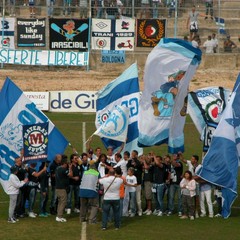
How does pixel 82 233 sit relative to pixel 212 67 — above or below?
below

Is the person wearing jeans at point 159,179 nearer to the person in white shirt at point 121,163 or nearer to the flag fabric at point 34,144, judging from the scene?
the person in white shirt at point 121,163

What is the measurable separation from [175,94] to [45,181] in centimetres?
386

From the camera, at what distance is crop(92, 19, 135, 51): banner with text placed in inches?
2000

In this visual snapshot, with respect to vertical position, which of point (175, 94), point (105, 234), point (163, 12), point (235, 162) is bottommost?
point (105, 234)

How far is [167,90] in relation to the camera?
2488 cm

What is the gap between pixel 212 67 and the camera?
51.0 meters

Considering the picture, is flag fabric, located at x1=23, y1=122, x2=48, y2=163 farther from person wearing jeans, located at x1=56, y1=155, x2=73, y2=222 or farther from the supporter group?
person wearing jeans, located at x1=56, y1=155, x2=73, y2=222

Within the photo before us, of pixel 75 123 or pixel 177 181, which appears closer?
pixel 177 181

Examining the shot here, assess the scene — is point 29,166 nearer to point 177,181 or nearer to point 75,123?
point 177,181

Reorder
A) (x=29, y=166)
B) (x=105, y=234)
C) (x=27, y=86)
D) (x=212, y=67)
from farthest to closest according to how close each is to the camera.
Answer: (x=212, y=67) < (x=27, y=86) < (x=29, y=166) < (x=105, y=234)

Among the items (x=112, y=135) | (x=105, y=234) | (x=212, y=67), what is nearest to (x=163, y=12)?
(x=212, y=67)

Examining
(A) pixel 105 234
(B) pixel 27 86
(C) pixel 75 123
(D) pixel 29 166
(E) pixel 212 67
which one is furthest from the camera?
(E) pixel 212 67

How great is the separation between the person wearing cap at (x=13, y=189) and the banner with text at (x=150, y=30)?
28.0m

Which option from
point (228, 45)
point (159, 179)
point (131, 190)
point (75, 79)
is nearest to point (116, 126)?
point (159, 179)
